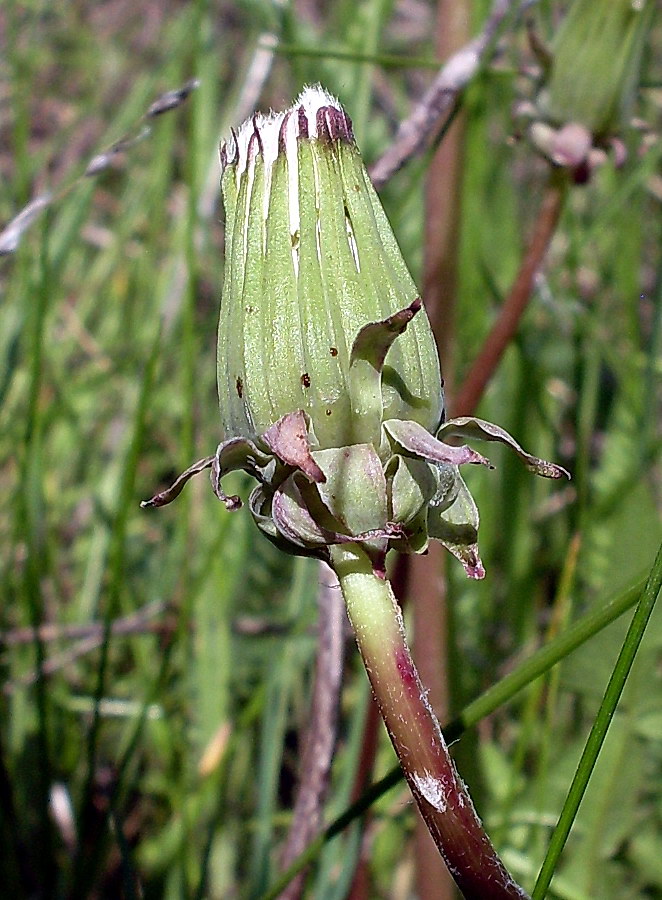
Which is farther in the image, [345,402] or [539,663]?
Result: [539,663]

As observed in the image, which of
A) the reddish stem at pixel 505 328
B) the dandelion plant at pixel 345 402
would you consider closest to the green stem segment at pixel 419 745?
the dandelion plant at pixel 345 402

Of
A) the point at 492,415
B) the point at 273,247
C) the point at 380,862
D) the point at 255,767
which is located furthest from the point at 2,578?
the point at 273,247

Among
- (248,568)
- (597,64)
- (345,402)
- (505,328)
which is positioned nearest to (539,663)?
(345,402)

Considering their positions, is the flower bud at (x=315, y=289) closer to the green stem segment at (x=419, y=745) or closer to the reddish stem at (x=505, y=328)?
the green stem segment at (x=419, y=745)

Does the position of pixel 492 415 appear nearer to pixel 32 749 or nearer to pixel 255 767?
pixel 255 767

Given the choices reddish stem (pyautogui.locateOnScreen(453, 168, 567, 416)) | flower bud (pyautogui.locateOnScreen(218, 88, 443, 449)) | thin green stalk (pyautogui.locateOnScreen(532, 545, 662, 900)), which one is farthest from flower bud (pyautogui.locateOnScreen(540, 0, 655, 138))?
thin green stalk (pyautogui.locateOnScreen(532, 545, 662, 900))

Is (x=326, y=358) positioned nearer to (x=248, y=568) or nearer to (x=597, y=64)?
(x=597, y=64)
